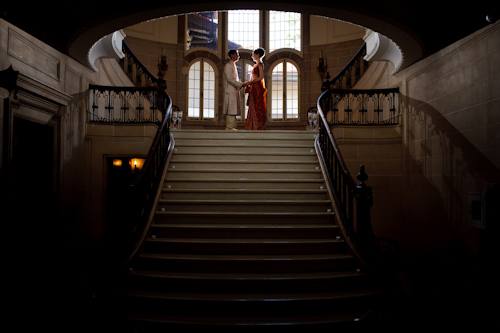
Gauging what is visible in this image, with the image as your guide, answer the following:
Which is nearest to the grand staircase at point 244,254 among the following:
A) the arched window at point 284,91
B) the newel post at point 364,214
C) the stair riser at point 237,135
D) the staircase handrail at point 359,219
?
the staircase handrail at point 359,219

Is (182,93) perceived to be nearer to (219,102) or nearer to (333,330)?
(219,102)

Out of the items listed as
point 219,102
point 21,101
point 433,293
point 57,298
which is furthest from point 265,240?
point 219,102

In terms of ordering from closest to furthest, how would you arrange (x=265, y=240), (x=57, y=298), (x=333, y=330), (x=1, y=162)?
(x=333, y=330) < (x=57, y=298) < (x=265, y=240) < (x=1, y=162)

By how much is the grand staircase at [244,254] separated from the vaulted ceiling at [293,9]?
7.60ft

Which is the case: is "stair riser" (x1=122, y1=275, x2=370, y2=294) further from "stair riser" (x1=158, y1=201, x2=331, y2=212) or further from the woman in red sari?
the woman in red sari

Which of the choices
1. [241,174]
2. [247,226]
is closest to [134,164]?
[241,174]

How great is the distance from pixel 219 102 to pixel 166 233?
8488 mm

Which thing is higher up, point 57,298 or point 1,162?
point 1,162

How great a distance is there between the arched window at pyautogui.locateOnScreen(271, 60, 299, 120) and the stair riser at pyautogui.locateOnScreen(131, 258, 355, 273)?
29.0 feet

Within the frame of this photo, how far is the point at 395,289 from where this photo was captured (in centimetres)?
368

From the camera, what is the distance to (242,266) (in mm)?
3969

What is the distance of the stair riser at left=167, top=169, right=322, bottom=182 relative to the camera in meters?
5.64

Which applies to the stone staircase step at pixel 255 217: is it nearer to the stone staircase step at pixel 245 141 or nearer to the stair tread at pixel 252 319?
the stair tread at pixel 252 319

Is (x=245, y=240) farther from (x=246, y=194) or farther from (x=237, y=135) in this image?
(x=237, y=135)
